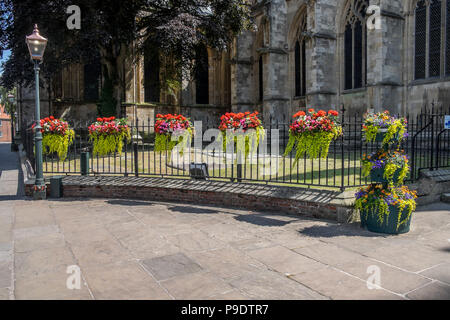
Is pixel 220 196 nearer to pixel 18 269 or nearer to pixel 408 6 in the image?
pixel 18 269

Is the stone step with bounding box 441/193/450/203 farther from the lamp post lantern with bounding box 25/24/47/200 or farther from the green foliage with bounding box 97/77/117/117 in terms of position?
the green foliage with bounding box 97/77/117/117

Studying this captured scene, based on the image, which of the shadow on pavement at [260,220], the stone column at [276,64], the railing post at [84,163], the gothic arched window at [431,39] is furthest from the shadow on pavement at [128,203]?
the stone column at [276,64]

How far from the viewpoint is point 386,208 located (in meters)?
5.45

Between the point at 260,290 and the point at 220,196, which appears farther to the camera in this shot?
the point at 220,196

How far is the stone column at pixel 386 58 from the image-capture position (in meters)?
15.8

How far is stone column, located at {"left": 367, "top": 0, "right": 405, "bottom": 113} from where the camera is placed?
623 inches

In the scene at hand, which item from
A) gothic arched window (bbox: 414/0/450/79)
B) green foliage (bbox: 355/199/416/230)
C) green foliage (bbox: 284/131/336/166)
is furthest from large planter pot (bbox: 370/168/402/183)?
gothic arched window (bbox: 414/0/450/79)

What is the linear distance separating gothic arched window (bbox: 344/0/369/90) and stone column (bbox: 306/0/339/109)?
2.26 ft

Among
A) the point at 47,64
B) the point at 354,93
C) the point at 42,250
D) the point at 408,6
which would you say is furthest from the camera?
the point at 354,93

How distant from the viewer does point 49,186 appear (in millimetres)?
8719

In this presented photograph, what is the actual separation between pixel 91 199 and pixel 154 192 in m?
1.58

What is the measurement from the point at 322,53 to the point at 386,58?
15.0 feet
